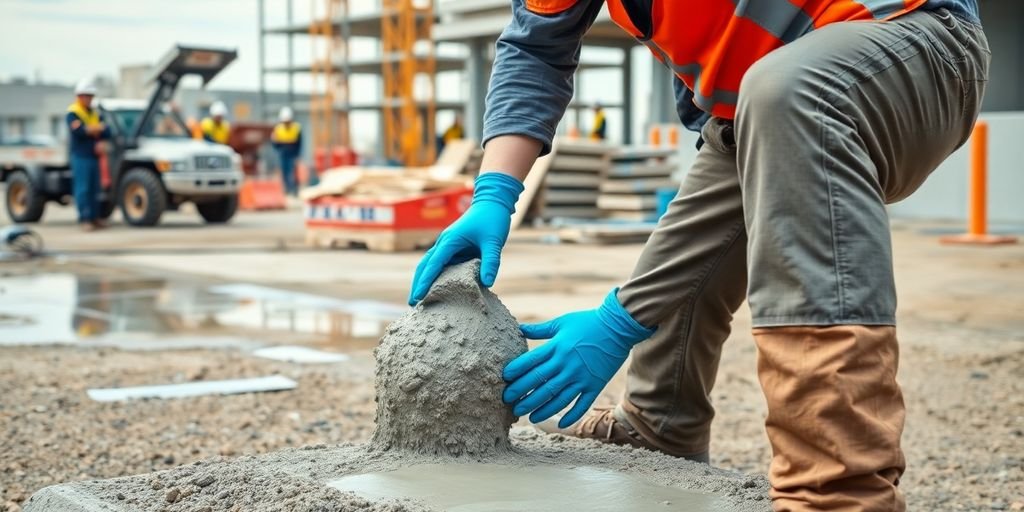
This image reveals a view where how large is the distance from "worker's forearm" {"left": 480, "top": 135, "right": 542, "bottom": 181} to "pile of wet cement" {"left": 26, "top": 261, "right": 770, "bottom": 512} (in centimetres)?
24

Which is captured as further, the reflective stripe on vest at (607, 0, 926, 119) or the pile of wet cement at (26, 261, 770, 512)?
the pile of wet cement at (26, 261, 770, 512)

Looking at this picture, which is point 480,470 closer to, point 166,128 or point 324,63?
point 166,128

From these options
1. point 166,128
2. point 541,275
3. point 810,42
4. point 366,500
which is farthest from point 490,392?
point 166,128

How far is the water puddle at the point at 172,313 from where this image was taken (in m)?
5.91

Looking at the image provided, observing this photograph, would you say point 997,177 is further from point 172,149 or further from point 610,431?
point 610,431

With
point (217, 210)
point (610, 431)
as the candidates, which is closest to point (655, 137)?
point (217, 210)

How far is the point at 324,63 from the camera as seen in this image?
40938 mm

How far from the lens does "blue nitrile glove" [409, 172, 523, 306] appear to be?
2365 mm

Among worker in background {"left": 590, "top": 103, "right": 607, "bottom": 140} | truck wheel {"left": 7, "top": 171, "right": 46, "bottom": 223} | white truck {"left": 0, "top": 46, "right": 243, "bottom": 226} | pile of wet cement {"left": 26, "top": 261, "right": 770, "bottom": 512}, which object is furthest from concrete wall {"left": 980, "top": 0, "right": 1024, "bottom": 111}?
pile of wet cement {"left": 26, "top": 261, "right": 770, "bottom": 512}

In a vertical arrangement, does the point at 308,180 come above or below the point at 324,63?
below

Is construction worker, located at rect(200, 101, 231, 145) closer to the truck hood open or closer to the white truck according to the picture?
the white truck

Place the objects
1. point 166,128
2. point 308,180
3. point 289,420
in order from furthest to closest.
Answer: point 308,180, point 166,128, point 289,420

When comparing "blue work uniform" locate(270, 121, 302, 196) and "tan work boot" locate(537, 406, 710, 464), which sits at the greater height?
"blue work uniform" locate(270, 121, 302, 196)

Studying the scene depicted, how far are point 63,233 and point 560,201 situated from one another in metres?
6.13
